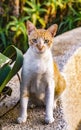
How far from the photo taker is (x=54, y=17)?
4664 mm

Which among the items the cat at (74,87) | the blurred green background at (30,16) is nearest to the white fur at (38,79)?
the cat at (74,87)

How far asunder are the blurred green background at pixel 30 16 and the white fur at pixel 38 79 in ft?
6.12

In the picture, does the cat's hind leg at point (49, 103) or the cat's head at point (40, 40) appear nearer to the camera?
the cat's head at point (40, 40)

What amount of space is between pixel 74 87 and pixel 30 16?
131 cm

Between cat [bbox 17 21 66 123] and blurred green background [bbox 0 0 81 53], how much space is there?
6.10ft

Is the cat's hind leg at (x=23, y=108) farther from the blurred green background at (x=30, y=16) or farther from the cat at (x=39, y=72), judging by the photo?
the blurred green background at (x=30, y=16)

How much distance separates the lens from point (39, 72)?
2238mm

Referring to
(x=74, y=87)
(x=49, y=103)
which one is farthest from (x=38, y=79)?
(x=74, y=87)

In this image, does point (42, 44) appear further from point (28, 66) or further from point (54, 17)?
point (54, 17)

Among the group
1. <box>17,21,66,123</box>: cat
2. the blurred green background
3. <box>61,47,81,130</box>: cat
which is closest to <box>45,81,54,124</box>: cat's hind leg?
<box>17,21,66,123</box>: cat

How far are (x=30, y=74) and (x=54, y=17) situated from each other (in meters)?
2.48

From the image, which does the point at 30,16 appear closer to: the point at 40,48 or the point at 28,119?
the point at 28,119

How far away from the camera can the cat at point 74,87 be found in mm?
3000

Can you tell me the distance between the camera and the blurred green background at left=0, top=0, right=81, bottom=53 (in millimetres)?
4207
